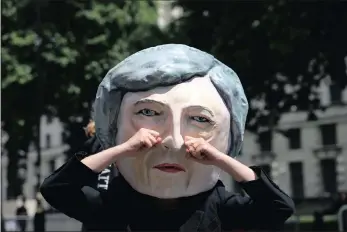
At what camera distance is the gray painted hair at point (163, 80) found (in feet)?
8.72

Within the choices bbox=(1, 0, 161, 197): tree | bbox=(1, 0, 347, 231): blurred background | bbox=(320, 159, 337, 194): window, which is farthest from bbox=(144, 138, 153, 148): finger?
bbox=(320, 159, 337, 194): window

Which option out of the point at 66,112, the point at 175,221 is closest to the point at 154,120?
the point at 175,221

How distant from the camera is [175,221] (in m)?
2.62

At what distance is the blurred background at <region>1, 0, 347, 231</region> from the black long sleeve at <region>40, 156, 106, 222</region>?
613 cm

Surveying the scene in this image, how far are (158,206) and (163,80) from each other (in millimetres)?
518

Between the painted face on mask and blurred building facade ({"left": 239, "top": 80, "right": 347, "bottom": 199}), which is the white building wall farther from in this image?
the painted face on mask

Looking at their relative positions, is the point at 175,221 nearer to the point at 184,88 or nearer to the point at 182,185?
the point at 182,185

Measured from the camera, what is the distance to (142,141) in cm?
256

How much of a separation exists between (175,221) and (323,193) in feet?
110

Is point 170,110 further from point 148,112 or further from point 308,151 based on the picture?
point 308,151

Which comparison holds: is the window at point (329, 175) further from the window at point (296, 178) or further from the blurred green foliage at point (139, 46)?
the blurred green foliage at point (139, 46)

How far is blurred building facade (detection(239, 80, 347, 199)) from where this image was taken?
1374 inches

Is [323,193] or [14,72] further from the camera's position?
[323,193]

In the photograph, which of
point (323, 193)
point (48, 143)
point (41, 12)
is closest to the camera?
point (41, 12)
